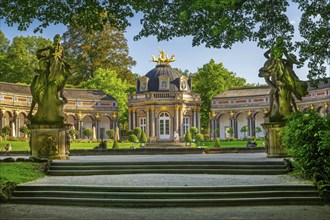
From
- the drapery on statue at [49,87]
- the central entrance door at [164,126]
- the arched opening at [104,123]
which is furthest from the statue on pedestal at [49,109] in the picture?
the arched opening at [104,123]

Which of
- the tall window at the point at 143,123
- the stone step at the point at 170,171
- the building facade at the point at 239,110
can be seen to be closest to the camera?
the stone step at the point at 170,171

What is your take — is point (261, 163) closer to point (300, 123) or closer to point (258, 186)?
point (300, 123)

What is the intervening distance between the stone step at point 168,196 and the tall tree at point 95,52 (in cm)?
5352

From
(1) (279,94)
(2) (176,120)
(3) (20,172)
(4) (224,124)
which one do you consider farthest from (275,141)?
(4) (224,124)

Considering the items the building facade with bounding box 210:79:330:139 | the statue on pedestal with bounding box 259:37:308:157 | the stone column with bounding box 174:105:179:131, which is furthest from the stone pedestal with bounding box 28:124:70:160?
the building facade with bounding box 210:79:330:139

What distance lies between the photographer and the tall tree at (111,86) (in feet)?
195

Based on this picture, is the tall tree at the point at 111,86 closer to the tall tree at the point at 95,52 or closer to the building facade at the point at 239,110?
the tall tree at the point at 95,52

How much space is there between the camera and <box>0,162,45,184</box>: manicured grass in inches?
427

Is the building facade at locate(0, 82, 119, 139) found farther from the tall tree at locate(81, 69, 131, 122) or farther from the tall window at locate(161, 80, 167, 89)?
the tall window at locate(161, 80, 167, 89)

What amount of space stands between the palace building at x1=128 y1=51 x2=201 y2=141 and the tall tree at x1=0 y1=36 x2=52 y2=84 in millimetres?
12295

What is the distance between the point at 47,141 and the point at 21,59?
40.5 meters

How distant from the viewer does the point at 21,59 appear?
52875mm

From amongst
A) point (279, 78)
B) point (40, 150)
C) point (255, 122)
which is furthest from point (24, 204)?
point (255, 122)

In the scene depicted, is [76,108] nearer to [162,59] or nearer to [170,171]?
[162,59]
